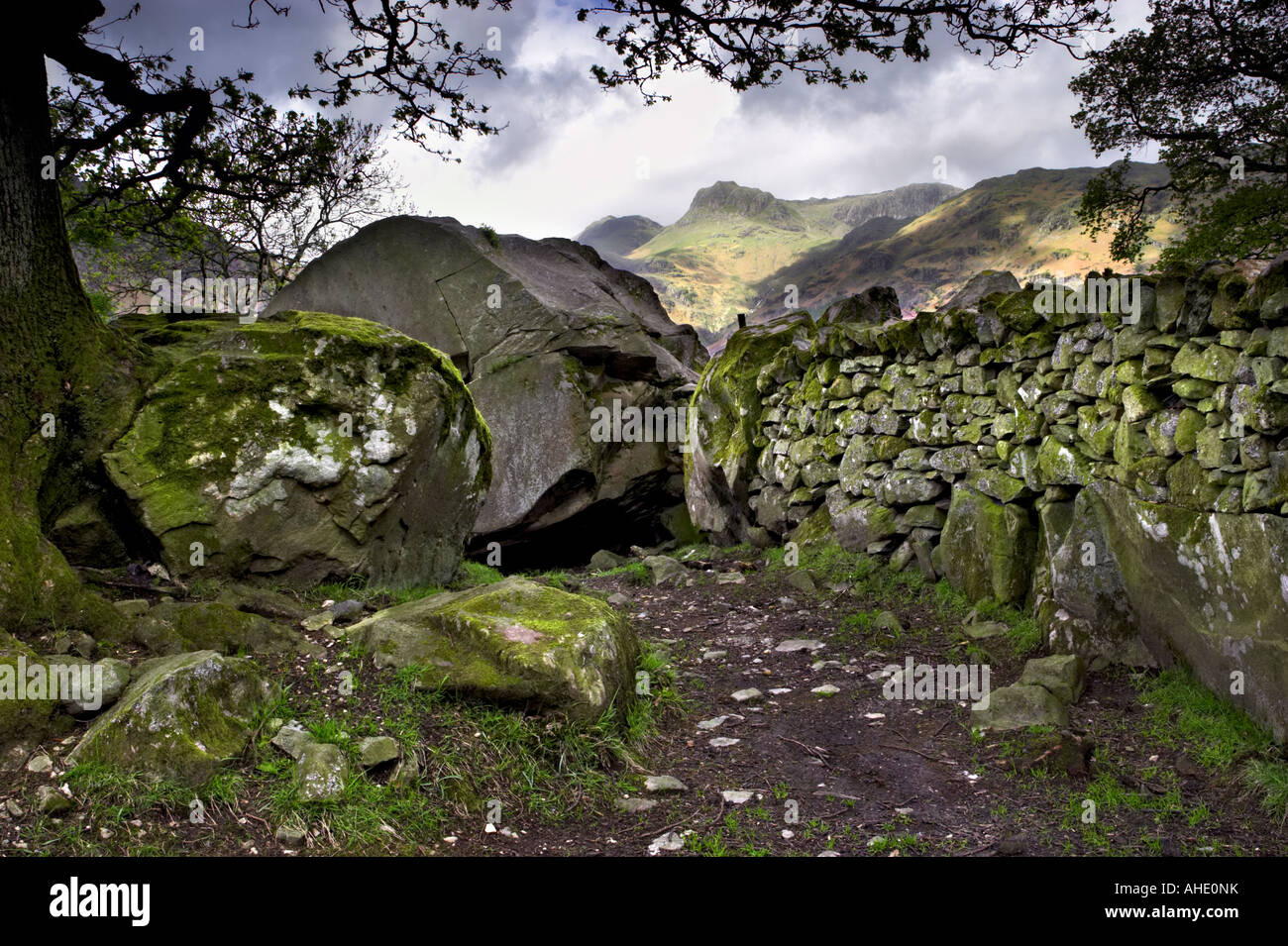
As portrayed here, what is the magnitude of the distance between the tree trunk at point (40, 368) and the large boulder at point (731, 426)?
8.15 meters

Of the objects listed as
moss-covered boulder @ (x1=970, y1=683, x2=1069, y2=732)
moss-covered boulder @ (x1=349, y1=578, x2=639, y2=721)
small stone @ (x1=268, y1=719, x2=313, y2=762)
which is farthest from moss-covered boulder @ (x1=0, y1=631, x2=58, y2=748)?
moss-covered boulder @ (x1=970, y1=683, x2=1069, y2=732)

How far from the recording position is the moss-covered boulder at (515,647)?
4672 millimetres

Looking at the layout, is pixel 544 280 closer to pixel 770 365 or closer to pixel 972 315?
pixel 770 365

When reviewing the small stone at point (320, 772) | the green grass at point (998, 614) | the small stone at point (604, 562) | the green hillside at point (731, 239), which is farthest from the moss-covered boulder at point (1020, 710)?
the green hillside at point (731, 239)

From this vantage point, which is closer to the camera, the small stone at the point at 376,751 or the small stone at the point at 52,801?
the small stone at the point at 52,801

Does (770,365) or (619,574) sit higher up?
(770,365)

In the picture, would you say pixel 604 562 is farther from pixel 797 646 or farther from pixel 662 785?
pixel 662 785

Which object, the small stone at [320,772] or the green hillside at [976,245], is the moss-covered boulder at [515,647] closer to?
the small stone at [320,772]

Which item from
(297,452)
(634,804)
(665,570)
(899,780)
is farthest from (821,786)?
(665,570)

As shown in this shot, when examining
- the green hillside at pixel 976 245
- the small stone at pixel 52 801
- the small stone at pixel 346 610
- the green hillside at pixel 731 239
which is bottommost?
the small stone at pixel 52 801

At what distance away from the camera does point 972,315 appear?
24.7ft

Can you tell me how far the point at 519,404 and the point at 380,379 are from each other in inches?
276

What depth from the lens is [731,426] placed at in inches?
487

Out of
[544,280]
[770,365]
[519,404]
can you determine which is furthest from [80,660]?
[544,280]
